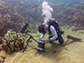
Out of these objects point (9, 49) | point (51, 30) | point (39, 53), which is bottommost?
point (39, 53)

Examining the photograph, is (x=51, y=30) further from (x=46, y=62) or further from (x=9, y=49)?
(x=9, y=49)

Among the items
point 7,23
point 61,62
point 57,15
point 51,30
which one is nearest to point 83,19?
point 57,15

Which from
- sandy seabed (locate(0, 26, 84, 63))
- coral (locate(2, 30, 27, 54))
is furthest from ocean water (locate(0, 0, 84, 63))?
coral (locate(2, 30, 27, 54))

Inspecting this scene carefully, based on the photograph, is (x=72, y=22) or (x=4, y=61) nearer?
(x=4, y=61)

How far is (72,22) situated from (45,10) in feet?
21.0

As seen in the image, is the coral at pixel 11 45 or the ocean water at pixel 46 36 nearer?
the ocean water at pixel 46 36

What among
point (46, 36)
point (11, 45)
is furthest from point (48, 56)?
point (46, 36)

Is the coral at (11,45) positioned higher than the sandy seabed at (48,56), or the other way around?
the coral at (11,45)

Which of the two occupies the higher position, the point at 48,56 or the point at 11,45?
the point at 11,45

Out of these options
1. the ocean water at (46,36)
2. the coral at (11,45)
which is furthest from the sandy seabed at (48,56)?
the coral at (11,45)

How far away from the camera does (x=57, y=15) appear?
10.3 meters

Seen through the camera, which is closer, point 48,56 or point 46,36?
point 48,56

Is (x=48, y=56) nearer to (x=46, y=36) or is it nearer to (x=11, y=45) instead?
(x=11, y=45)

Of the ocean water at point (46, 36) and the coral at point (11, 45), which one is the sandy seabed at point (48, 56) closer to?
the ocean water at point (46, 36)
